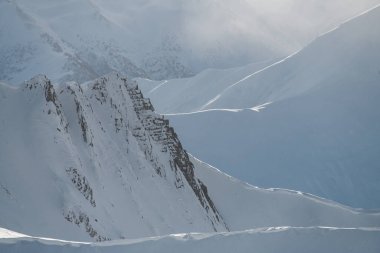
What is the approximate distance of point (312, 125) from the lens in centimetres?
6203

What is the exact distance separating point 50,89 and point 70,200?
5.11 m

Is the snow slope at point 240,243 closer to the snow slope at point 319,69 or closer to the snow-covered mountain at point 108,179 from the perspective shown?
the snow-covered mountain at point 108,179

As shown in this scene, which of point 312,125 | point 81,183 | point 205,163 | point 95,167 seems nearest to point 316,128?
point 312,125

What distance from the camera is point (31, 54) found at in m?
168

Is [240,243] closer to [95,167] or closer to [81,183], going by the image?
[81,183]

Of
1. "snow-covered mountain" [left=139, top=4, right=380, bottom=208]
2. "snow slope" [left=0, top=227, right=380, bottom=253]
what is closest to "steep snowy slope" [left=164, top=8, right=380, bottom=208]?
"snow-covered mountain" [left=139, top=4, right=380, bottom=208]

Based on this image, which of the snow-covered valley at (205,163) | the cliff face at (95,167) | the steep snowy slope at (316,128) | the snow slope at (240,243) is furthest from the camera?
the steep snowy slope at (316,128)

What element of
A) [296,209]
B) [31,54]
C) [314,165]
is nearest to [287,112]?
[314,165]

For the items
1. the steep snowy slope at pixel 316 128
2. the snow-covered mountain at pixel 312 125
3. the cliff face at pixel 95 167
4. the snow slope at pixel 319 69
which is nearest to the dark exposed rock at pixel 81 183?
the cliff face at pixel 95 167

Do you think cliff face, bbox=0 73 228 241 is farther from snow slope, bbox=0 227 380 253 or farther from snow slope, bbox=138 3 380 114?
snow slope, bbox=138 3 380 114

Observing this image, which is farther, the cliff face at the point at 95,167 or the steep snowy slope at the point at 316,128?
the steep snowy slope at the point at 316,128

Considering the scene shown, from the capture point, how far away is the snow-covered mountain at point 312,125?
2141 inches

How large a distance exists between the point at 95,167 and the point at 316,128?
147 feet

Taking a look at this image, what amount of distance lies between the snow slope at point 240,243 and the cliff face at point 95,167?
293 inches
